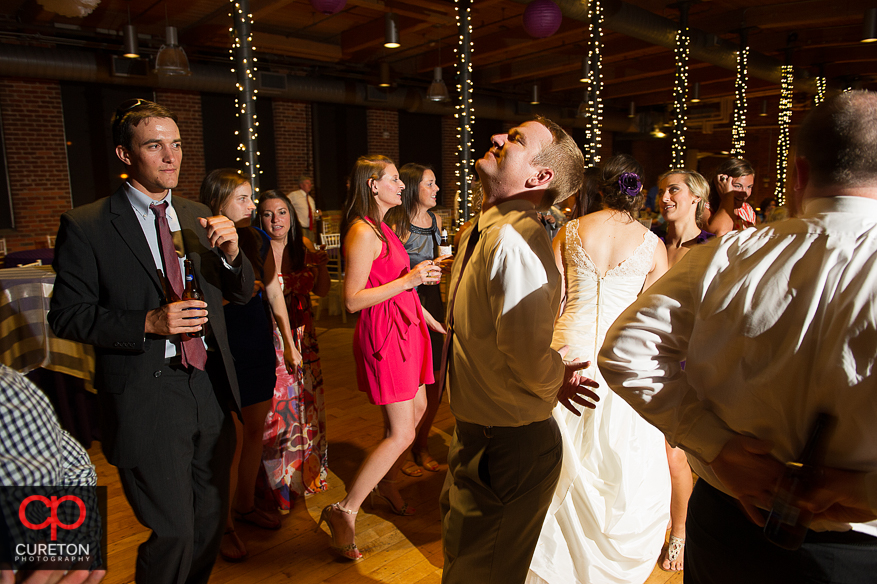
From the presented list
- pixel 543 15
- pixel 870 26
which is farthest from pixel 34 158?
pixel 870 26

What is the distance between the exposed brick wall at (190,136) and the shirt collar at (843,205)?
9705 mm

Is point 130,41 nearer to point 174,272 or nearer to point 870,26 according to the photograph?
point 174,272

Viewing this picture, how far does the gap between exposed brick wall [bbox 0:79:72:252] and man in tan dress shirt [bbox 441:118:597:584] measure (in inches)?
350

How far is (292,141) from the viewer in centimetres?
1079

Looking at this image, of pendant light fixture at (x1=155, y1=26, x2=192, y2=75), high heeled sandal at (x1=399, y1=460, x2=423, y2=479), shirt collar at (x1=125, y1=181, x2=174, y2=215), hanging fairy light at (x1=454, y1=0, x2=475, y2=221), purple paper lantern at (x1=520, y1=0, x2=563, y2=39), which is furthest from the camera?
pendant light fixture at (x1=155, y1=26, x2=192, y2=75)

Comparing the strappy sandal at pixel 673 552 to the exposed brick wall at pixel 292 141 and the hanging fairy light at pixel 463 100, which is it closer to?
the hanging fairy light at pixel 463 100

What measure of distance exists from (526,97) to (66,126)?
9846 mm

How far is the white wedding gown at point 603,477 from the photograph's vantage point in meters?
2.12

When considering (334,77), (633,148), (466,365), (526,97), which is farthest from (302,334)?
(633,148)

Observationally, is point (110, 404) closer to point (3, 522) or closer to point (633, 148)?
point (3, 522)

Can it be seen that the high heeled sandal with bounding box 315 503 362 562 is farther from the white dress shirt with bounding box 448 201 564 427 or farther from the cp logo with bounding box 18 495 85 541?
the cp logo with bounding box 18 495 85 541

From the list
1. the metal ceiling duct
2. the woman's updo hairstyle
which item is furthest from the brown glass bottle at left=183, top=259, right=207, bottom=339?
the metal ceiling duct

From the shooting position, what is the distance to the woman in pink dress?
2.33 m

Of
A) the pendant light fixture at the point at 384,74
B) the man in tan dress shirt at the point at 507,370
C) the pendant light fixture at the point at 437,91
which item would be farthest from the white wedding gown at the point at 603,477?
the pendant light fixture at the point at 384,74
